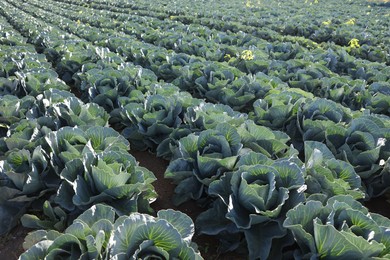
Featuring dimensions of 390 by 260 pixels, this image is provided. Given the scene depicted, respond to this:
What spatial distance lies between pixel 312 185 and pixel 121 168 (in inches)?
66.0

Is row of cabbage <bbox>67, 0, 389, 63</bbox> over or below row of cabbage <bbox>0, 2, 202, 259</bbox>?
over

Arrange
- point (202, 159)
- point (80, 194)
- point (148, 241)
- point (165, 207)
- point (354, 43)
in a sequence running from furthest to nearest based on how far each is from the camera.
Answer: point (354, 43) → point (165, 207) → point (202, 159) → point (80, 194) → point (148, 241)

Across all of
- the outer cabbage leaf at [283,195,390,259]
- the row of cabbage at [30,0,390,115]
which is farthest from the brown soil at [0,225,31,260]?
the row of cabbage at [30,0,390,115]

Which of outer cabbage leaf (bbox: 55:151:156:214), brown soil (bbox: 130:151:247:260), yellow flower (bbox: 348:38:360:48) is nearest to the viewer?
outer cabbage leaf (bbox: 55:151:156:214)

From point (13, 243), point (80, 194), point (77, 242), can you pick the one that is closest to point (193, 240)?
point (80, 194)

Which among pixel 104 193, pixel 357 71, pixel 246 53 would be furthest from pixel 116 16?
pixel 104 193

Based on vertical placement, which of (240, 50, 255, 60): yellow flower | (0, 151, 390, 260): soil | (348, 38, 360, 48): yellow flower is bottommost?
(0, 151, 390, 260): soil

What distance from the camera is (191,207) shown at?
140 inches

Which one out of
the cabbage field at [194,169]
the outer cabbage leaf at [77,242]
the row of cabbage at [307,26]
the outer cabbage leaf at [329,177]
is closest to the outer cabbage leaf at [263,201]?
the cabbage field at [194,169]

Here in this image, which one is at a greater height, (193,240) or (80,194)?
(80,194)

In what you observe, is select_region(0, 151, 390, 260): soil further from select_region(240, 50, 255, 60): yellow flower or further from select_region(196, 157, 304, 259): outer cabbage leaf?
select_region(240, 50, 255, 60): yellow flower

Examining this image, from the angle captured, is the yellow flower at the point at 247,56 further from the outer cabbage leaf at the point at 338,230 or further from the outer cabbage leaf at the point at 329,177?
the outer cabbage leaf at the point at 338,230

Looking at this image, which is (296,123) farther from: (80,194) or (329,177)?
(80,194)

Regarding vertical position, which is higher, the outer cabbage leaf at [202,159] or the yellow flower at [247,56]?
the yellow flower at [247,56]
